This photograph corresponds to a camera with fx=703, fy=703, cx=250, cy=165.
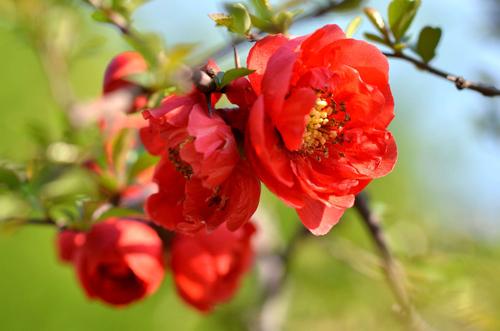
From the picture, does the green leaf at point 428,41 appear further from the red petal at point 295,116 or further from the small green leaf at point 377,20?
the red petal at point 295,116

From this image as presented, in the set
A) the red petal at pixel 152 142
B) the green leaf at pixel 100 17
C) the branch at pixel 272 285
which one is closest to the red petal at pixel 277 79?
the red petal at pixel 152 142

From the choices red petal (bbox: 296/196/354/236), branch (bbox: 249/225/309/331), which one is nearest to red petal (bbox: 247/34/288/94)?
red petal (bbox: 296/196/354/236)

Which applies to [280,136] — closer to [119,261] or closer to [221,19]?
[221,19]

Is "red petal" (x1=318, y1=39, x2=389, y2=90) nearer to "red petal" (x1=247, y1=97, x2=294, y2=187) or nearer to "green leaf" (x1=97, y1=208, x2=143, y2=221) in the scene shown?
"red petal" (x1=247, y1=97, x2=294, y2=187)

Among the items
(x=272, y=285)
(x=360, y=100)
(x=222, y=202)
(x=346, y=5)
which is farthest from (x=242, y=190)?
(x=272, y=285)

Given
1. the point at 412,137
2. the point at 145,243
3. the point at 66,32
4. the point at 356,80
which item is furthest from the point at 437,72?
the point at 412,137

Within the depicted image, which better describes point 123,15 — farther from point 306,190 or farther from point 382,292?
point 382,292
